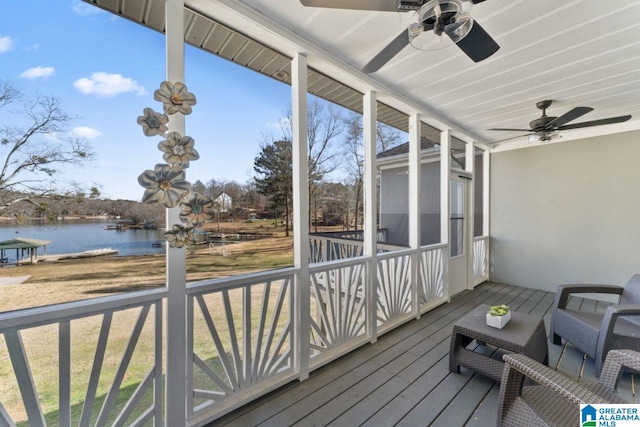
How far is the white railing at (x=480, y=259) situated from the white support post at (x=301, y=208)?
4.04 metres

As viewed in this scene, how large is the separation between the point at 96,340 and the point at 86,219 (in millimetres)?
672

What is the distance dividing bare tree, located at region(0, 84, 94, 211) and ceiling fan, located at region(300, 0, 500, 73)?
140 cm

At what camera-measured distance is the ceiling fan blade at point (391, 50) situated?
1.56 m

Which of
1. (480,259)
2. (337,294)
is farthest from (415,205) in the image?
(480,259)

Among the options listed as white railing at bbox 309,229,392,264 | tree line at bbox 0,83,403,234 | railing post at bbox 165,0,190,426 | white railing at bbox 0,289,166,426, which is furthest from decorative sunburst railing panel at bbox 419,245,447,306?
white railing at bbox 0,289,166,426

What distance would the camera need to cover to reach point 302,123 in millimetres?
2211

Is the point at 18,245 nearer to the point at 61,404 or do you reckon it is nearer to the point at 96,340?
the point at 96,340

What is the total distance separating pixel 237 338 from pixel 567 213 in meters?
5.41

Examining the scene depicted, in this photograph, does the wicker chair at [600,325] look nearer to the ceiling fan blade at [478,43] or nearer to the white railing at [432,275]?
the white railing at [432,275]

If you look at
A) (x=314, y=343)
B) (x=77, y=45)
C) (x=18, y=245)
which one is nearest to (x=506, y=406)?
(x=314, y=343)

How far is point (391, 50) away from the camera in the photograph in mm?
1678
